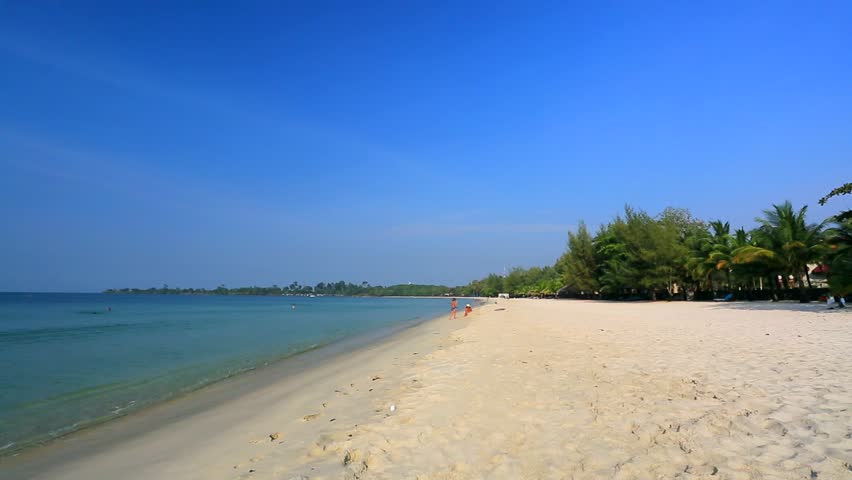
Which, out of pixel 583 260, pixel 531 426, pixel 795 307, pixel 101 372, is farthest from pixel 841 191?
pixel 583 260

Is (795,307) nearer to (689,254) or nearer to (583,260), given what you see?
(689,254)

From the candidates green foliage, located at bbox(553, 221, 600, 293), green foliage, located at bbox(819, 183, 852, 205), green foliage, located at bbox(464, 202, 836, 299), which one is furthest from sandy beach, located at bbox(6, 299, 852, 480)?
green foliage, located at bbox(553, 221, 600, 293)

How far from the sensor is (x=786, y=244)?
28.9m

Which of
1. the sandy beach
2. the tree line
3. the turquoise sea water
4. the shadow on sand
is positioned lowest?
the turquoise sea water

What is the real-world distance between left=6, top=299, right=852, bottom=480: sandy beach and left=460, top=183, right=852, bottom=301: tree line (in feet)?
56.3

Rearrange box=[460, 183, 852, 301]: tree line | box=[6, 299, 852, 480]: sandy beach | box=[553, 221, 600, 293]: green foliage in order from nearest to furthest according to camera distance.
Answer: box=[6, 299, 852, 480]: sandy beach
box=[460, 183, 852, 301]: tree line
box=[553, 221, 600, 293]: green foliage

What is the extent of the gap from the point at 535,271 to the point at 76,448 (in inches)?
5139

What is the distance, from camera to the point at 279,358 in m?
15.4

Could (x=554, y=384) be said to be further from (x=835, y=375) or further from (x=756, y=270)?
(x=756, y=270)

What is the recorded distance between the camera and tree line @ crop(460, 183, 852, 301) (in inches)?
1027

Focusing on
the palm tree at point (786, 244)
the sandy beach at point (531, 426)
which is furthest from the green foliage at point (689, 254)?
the sandy beach at point (531, 426)

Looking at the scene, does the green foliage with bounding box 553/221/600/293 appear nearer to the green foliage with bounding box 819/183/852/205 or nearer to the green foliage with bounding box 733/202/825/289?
the green foliage with bounding box 733/202/825/289

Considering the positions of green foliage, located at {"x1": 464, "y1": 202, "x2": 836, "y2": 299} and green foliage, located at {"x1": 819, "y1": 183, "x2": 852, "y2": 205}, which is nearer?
green foliage, located at {"x1": 819, "y1": 183, "x2": 852, "y2": 205}

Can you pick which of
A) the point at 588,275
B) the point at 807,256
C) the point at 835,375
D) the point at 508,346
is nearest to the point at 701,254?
the point at 807,256
